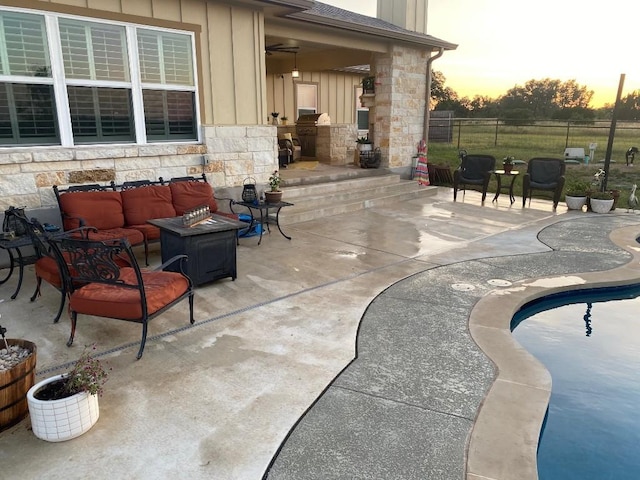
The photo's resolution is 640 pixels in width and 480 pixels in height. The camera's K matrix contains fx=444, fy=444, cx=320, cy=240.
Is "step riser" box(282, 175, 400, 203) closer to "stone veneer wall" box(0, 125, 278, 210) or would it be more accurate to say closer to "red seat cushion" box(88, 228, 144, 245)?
"stone veneer wall" box(0, 125, 278, 210)

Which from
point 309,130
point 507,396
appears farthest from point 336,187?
point 507,396

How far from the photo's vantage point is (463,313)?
389cm

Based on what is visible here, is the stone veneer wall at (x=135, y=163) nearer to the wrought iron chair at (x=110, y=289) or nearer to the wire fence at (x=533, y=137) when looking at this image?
the wrought iron chair at (x=110, y=289)

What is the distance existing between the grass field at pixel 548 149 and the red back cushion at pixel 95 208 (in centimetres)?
872

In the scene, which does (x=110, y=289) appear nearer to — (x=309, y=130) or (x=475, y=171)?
(x=475, y=171)

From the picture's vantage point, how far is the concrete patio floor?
7.12ft

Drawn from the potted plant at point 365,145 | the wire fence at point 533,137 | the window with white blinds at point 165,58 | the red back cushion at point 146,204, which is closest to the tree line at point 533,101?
the wire fence at point 533,137

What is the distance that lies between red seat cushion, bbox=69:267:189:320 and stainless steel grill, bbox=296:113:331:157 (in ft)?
30.6

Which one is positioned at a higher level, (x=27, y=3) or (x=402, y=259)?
(x=27, y=3)

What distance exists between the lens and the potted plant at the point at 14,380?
232 centimetres

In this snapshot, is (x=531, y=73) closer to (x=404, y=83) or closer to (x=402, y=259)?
(x=404, y=83)

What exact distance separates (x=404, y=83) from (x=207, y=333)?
8.55 m

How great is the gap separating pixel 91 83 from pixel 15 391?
14.1 feet

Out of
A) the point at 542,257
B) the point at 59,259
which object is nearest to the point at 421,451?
the point at 59,259
